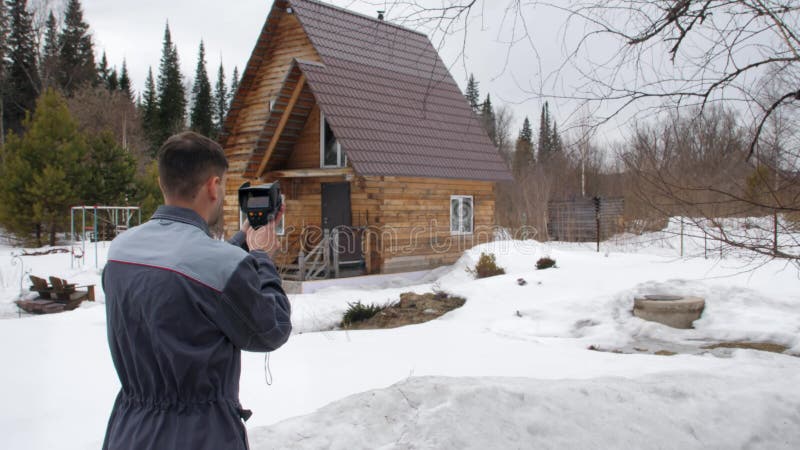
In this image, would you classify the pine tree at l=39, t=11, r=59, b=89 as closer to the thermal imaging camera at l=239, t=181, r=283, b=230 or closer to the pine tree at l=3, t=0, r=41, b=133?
the pine tree at l=3, t=0, r=41, b=133

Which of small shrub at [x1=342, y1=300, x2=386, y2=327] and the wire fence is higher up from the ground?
the wire fence

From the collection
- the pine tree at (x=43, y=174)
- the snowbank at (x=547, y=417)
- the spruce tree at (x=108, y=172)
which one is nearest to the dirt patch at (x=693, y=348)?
the snowbank at (x=547, y=417)

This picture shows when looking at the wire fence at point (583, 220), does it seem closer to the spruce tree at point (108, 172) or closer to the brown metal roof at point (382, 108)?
the brown metal roof at point (382, 108)

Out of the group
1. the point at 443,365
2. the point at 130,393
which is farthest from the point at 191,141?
the point at 443,365

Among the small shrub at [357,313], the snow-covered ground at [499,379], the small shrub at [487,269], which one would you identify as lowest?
the small shrub at [357,313]

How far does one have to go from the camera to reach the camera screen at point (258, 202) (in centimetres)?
241

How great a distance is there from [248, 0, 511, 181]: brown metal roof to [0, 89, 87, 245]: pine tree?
40.1 ft

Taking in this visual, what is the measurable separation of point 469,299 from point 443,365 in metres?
4.81

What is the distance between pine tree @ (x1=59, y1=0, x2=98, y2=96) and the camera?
145 ft

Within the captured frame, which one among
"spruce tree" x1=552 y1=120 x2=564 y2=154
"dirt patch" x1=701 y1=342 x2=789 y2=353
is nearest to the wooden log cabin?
"dirt patch" x1=701 y1=342 x2=789 y2=353

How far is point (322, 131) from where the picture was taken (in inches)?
599

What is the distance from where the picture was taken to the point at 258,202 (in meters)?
2.42

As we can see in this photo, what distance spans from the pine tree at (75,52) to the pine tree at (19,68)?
2018mm

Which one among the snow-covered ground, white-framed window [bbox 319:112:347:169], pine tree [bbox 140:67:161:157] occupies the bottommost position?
the snow-covered ground
